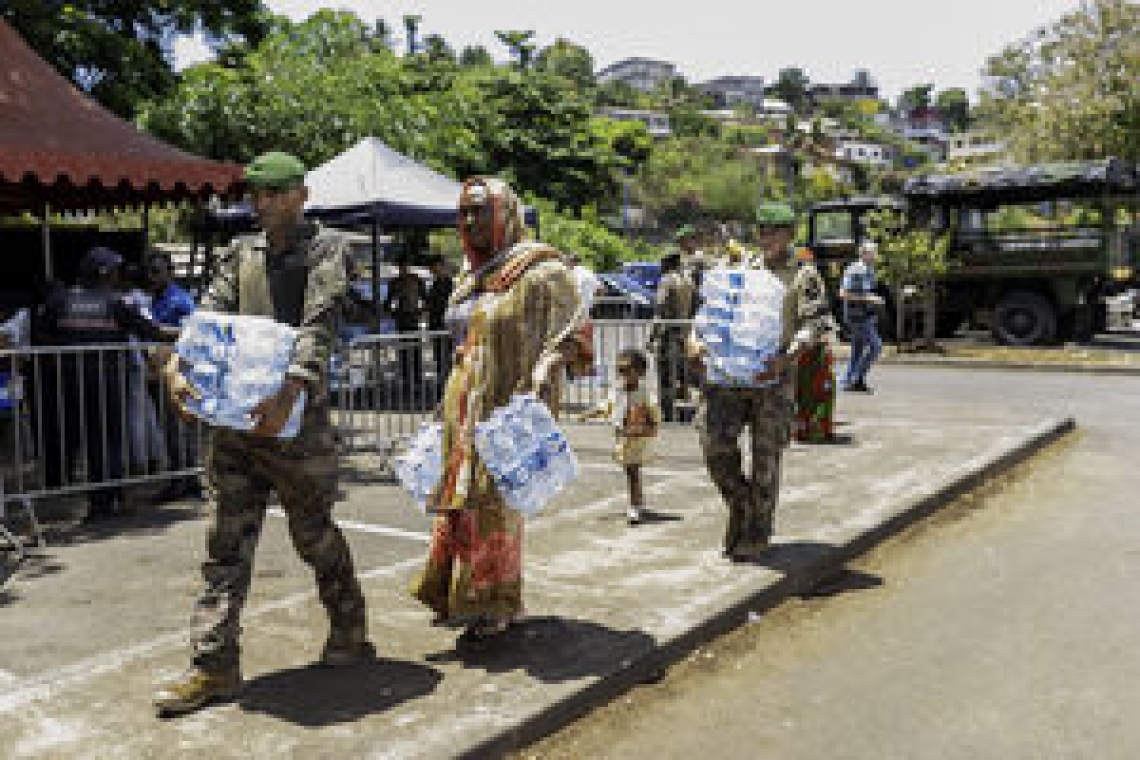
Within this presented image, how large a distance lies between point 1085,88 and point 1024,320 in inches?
500

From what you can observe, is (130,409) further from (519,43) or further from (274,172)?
(519,43)

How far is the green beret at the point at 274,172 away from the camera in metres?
3.91

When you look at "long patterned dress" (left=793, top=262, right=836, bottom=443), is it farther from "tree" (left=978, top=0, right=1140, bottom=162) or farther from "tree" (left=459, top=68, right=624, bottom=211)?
"tree" (left=459, top=68, right=624, bottom=211)

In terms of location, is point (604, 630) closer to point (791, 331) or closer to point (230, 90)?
point (791, 331)

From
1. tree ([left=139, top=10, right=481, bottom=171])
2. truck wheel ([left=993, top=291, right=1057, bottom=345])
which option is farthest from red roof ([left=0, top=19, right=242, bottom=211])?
truck wheel ([left=993, top=291, right=1057, bottom=345])

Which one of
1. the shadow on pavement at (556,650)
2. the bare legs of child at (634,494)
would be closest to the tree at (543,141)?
the bare legs of child at (634,494)

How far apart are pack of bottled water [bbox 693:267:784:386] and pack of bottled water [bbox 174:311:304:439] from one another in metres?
2.46

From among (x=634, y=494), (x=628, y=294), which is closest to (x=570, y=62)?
(x=628, y=294)

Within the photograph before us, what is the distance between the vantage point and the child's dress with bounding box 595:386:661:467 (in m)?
6.78

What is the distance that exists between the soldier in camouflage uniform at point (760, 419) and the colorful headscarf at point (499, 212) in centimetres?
167

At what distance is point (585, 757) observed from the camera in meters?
3.73

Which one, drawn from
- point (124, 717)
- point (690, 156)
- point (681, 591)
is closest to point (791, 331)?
point (681, 591)

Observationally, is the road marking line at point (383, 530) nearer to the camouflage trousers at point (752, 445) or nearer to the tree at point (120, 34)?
the camouflage trousers at point (752, 445)

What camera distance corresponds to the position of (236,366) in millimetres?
3752
